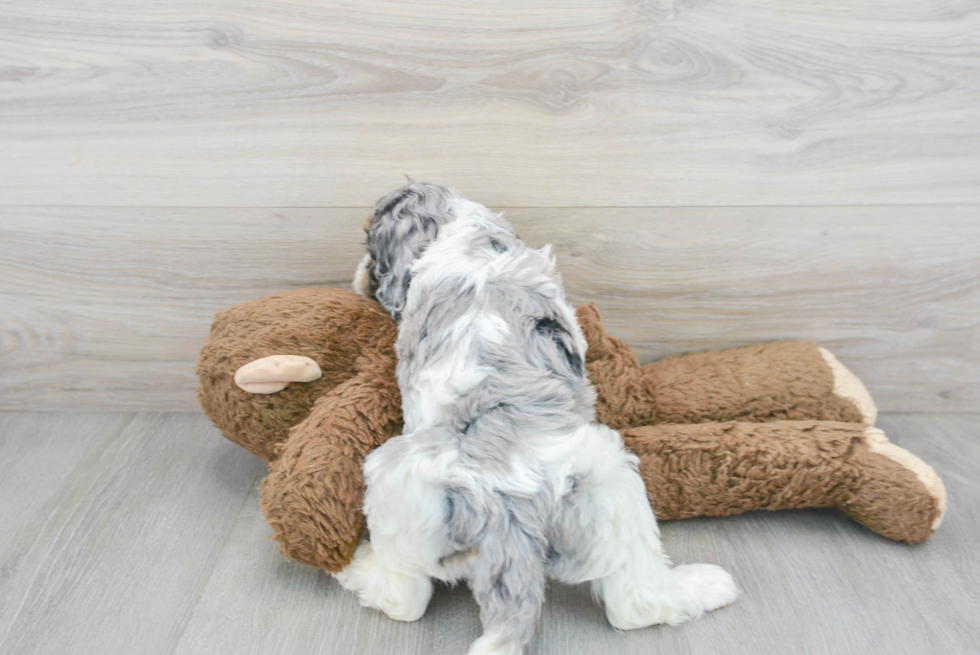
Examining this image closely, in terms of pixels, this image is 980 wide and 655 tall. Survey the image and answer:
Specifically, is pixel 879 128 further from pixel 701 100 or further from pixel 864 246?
pixel 701 100

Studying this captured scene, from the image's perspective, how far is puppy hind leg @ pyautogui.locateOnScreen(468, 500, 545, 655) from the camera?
2.64 ft

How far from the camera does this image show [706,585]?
94cm

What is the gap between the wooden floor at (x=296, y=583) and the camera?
897 millimetres

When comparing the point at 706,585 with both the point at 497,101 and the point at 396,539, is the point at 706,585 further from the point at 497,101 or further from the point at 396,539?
the point at 497,101

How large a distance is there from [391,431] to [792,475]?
0.60 meters

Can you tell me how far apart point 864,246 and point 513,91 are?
2.22 feet

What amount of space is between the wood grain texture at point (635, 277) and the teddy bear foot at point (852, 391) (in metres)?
0.11

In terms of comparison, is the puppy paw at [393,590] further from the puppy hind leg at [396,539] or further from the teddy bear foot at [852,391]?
the teddy bear foot at [852,391]

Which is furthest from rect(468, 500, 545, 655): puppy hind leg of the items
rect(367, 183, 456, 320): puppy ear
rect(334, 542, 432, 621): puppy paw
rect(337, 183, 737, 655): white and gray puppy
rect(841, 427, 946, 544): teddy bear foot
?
rect(841, 427, 946, 544): teddy bear foot

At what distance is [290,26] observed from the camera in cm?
112

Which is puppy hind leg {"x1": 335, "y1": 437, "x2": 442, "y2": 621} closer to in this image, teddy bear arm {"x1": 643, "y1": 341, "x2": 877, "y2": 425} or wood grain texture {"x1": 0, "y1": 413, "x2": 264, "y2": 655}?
wood grain texture {"x1": 0, "y1": 413, "x2": 264, "y2": 655}

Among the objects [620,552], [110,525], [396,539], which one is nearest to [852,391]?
[620,552]

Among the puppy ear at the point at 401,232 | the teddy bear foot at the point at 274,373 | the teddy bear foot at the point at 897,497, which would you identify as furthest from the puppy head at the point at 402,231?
the teddy bear foot at the point at 897,497


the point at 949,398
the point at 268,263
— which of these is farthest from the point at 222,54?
the point at 949,398
